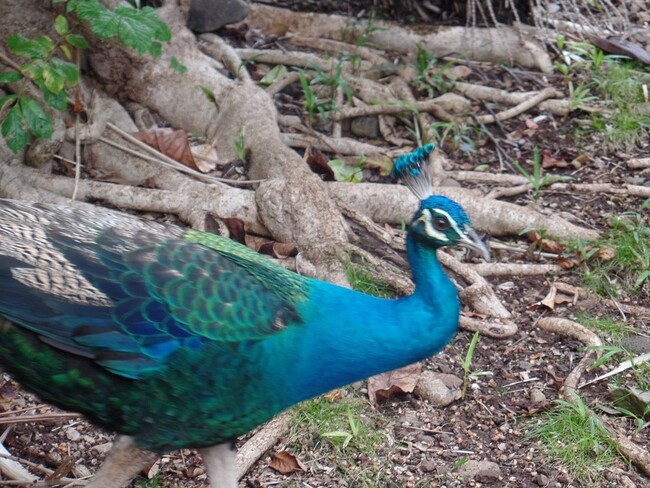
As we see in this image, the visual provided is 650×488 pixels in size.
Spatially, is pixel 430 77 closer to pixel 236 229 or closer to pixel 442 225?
pixel 236 229

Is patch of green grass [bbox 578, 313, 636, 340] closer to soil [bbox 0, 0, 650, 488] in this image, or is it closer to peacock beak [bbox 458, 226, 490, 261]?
soil [bbox 0, 0, 650, 488]

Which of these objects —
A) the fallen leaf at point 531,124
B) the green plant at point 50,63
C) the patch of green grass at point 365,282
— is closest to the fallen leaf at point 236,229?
the patch of green grass at point 365,282

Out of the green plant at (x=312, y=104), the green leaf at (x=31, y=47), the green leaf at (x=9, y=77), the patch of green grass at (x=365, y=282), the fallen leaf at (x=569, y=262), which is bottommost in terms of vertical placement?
the fallen leaf at (x=569, y=262)

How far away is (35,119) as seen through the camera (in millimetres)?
Answer: 4312

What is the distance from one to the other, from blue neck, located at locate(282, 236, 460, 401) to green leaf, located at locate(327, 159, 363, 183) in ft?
7.59

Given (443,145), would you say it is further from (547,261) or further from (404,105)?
(547,261)

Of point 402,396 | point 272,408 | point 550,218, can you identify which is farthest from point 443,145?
point 272,408

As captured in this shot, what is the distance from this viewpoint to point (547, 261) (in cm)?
499

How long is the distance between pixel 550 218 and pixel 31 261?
118 inches

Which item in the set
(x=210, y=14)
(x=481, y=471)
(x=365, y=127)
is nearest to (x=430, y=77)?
(x=365, y=127)

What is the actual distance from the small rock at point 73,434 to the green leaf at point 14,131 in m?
1.24

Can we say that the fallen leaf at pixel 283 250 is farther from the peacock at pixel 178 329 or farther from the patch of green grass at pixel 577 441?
the peacock at pixel 178 329

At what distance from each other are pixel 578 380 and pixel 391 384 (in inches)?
30.9

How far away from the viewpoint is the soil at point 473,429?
372 cm
